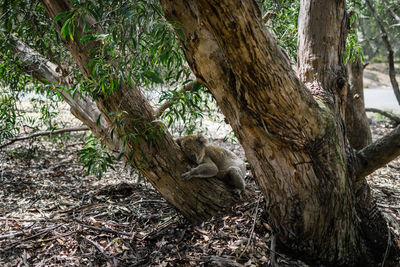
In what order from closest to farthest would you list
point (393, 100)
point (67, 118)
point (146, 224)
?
point (146, 224)
point (67, 118)
point (393, 100)

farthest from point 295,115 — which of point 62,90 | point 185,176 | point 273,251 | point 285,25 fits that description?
point 62,90

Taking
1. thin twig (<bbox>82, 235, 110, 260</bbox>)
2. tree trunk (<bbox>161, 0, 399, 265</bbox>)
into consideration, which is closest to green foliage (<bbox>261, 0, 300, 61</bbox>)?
tree trunk (<bbox>161, 0, 399, 265</bbox>)

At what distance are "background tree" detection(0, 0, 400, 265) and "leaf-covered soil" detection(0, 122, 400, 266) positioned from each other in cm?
24

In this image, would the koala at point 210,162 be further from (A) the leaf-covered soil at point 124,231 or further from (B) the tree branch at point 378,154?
(B) the tree branch at point 378,154

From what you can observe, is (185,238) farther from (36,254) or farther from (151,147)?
(36,254)

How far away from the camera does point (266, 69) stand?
7.29ft

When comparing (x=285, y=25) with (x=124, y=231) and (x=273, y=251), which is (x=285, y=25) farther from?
(x=124, y=231)

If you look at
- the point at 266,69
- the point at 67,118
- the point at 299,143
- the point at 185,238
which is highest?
the point at 67,118

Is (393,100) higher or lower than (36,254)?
higher

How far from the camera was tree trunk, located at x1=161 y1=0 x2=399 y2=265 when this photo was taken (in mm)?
2209

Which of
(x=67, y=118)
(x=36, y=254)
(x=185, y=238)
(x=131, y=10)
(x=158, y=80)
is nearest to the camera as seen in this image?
(x=131, y=10)

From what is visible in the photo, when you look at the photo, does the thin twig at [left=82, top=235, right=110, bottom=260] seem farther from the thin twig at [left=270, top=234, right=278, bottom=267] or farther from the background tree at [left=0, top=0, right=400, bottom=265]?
the thin twig at [left=270, top=234, right=278, bottom=267]

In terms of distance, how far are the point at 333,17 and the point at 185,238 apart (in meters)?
2.35

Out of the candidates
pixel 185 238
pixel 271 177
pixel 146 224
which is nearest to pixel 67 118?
pixel 146 224
